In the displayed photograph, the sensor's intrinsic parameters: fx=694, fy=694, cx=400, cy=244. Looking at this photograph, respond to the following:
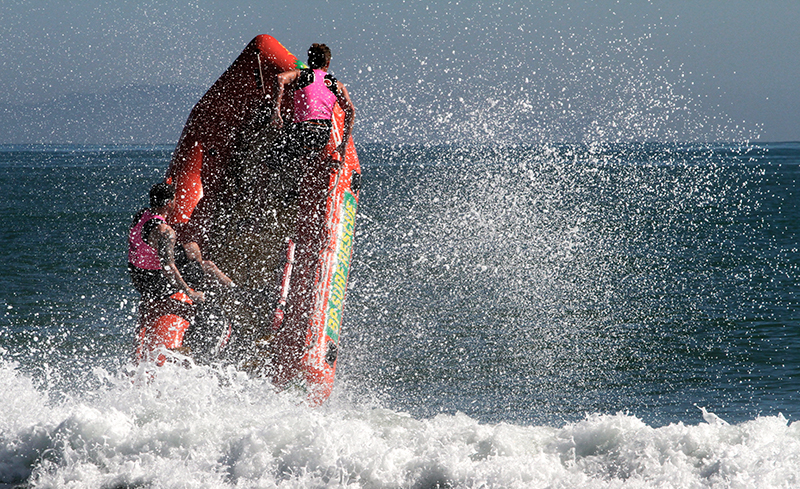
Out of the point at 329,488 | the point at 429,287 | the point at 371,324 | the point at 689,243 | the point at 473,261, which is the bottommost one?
the point at 329,488

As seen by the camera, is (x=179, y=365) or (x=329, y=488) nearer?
(x=329, y=488)

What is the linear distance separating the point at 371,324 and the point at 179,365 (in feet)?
8.50

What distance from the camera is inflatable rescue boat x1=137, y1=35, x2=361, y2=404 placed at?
4090 mm

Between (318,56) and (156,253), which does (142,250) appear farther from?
(318,56)

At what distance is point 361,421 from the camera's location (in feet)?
11.7

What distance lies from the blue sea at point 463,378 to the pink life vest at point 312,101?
1.76 metres

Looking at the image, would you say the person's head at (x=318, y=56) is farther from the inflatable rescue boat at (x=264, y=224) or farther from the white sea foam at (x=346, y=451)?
the white sea foam at (x=346, y=451)

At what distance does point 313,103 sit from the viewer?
458cm

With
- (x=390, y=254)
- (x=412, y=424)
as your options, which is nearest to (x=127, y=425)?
(x=412, y=424)

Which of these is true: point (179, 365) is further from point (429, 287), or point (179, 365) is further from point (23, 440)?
point (429, 287)

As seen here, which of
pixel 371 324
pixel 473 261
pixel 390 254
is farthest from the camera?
pixel 390 254

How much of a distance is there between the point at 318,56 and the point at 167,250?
5.52 feet

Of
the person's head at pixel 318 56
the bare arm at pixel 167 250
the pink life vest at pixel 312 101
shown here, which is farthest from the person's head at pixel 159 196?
the person's head at pixel 318 56

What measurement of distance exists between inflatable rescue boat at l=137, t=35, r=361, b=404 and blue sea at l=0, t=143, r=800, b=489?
29cm
